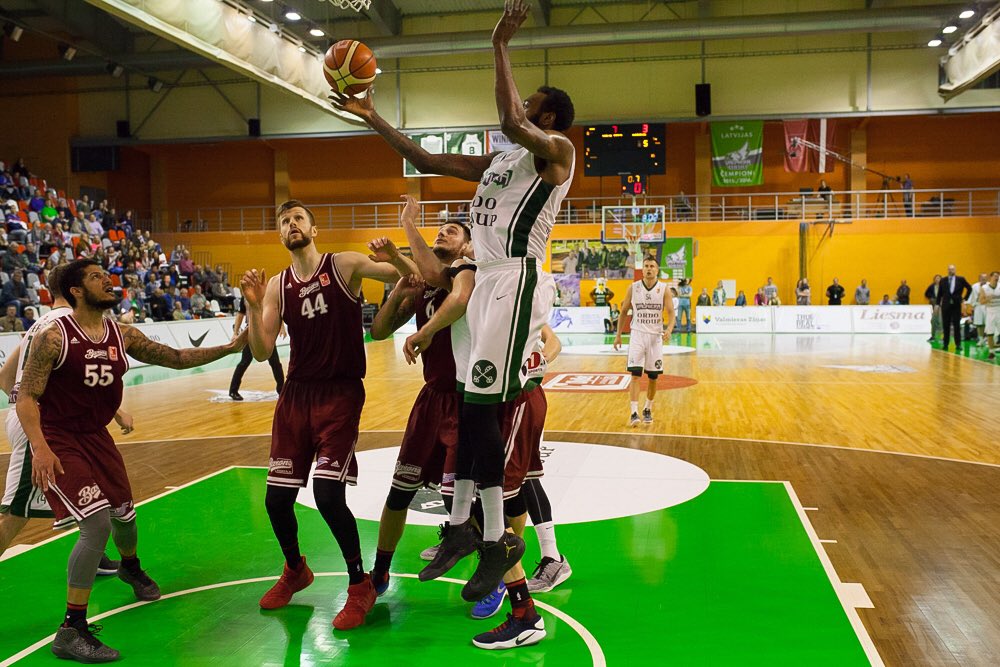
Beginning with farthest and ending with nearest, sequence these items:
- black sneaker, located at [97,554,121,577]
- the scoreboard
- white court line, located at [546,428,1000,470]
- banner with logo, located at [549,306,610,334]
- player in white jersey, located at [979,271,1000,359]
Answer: the scoreboard, banner with logo, located at [549,306,610,334], player in white jersey, located at [979,271,1000,359], white court line, located at [546,428,1000,470], black sneaker, located at [97,554,121,577]

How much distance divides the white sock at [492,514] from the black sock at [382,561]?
1144 millimetres

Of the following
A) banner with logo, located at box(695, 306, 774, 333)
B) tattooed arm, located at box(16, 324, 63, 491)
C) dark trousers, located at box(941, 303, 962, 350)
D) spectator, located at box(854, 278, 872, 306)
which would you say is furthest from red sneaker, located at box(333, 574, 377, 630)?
spectator, located at box(854, 278, 872, 306)

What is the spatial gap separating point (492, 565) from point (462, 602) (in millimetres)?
998

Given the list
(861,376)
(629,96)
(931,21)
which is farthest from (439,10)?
(861,376)

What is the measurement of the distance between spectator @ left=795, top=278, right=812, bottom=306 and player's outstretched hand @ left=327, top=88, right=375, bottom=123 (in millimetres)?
26319

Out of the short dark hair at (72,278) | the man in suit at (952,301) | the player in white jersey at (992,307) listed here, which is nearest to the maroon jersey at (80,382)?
the short dark hair at (72,278)

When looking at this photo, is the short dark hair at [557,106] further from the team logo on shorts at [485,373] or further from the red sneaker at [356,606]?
the red sneaker at [356,606]

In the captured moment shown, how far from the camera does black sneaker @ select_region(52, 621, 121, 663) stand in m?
3.80

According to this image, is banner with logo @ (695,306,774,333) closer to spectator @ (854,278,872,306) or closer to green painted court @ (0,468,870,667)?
spectator @ (854,278,872,306)

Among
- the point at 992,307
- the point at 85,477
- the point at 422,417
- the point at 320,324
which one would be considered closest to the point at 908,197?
the point at 992,307

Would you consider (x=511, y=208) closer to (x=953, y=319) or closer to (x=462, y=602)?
(x=462, y=602)

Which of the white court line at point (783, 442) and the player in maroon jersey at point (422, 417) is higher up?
the player in maroon jersey at point (422, 417)

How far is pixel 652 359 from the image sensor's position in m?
10.5

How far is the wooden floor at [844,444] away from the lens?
4684mm
